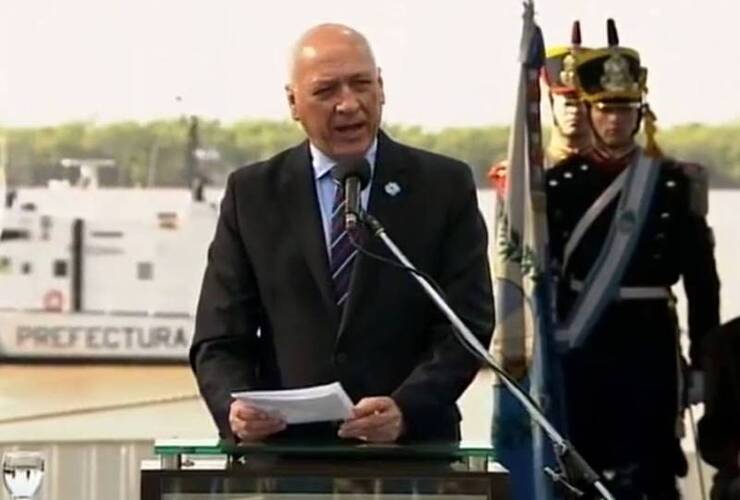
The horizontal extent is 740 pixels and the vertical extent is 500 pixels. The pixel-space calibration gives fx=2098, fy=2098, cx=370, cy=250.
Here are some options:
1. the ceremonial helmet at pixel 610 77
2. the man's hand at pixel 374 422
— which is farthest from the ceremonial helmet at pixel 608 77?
the man's hand at pixel 374 422

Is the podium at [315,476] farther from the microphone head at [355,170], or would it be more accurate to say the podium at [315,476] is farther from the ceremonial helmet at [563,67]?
the ceremonial helmet at [563,67]

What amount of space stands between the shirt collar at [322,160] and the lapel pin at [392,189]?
34 mm

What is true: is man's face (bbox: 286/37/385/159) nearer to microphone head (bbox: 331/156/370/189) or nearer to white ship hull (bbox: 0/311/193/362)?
microphone head (bbox: 331/156/370/189)

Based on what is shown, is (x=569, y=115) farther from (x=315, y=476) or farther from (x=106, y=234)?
(x=315, y=476)

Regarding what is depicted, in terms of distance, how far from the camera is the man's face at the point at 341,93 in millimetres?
3041

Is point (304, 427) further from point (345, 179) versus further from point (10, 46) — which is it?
point (10, 46)

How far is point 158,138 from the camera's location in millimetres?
4406

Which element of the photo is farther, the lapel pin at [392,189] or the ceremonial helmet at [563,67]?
the ceremonial helmet at [563,67]

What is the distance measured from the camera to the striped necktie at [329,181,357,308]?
307 cm

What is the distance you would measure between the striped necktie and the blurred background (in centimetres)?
132

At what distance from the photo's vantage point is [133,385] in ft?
14.4

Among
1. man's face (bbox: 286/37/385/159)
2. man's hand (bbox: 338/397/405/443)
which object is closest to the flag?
man's face (bbox: 286/37/385/159)

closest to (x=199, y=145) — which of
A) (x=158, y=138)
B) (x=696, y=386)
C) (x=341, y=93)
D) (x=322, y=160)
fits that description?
(x=158, y=138)

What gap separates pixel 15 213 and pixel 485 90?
1021 millimetres
